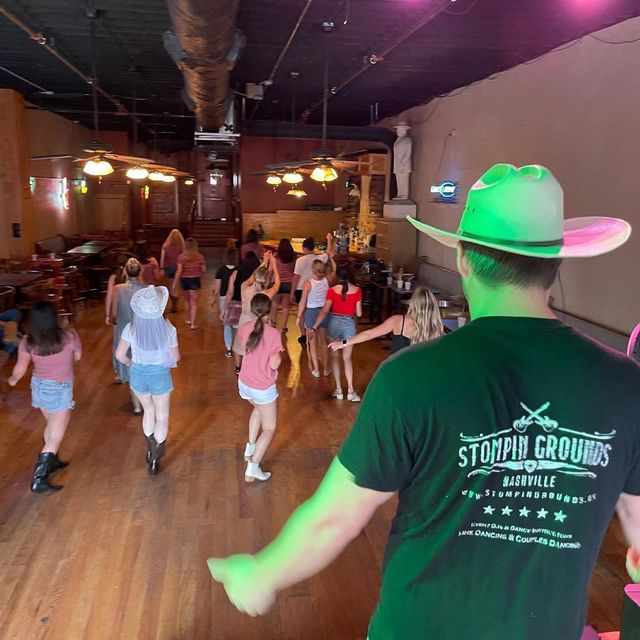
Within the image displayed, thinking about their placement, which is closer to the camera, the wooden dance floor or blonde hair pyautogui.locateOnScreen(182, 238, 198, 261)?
the wooden dance floor

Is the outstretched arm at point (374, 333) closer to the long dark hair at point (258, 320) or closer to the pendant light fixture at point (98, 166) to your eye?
the long dark hair at point (258, 320)

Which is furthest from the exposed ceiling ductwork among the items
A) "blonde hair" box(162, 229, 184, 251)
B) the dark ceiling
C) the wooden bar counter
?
the wooden bar counter

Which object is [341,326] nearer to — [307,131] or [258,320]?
[258,320]

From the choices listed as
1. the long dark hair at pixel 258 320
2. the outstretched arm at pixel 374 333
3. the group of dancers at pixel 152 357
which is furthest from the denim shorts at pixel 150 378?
the outstretched arm at pixel 374 333

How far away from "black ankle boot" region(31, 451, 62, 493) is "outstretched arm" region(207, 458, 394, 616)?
3407 millimetres

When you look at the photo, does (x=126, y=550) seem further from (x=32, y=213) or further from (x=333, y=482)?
(x=32, y=213)

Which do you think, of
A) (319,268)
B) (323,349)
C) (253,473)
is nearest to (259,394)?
(253,473)

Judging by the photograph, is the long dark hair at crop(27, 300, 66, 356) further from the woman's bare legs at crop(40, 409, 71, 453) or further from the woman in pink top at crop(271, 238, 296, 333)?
the woman in pink top at crop(271, 238, 296, 333)

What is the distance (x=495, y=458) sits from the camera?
109 cm

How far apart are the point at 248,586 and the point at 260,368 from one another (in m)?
2.82

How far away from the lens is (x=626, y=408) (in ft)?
3.65

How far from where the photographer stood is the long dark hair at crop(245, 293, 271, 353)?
401 cm

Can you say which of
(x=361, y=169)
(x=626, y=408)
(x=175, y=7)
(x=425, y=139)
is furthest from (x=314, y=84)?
(x=626, y=408)

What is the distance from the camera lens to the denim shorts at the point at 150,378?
4.16 metres
